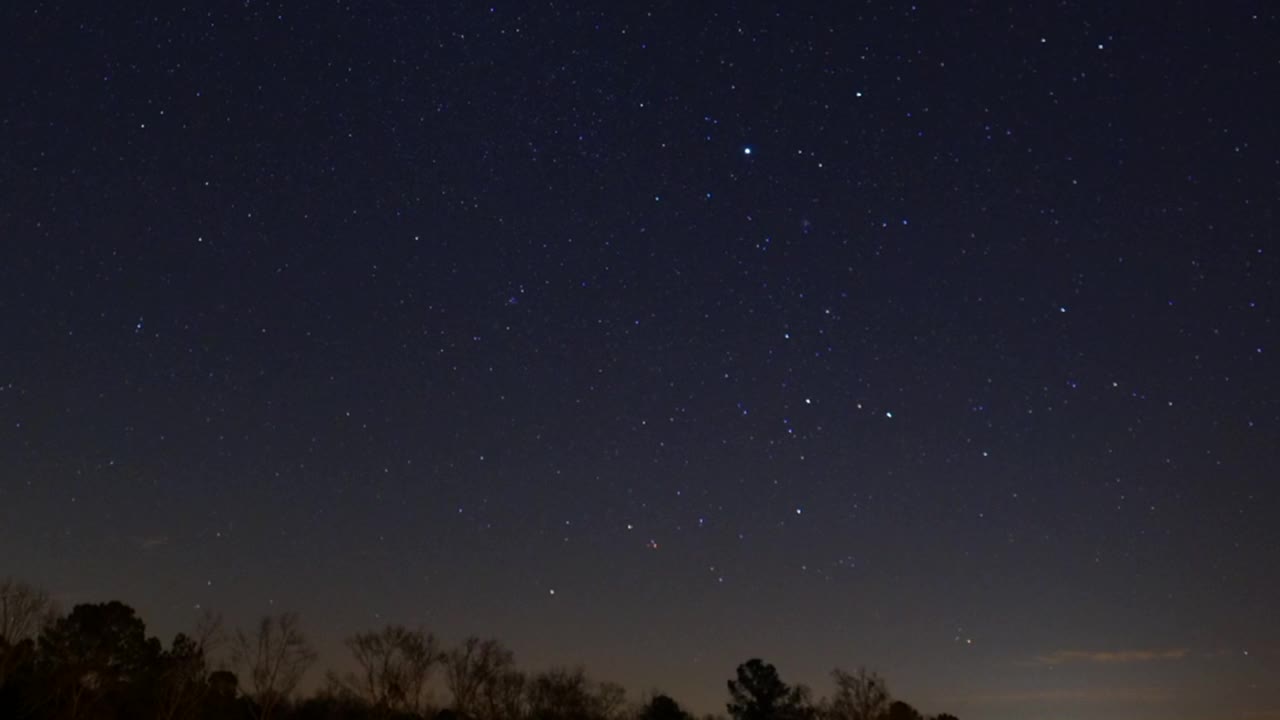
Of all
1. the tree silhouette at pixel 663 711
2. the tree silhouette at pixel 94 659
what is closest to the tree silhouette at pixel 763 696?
the tree silhouette at pixel 663 711

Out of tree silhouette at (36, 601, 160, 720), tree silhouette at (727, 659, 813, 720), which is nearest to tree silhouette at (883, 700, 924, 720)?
tree silhouette at (727, 659, 813, 720)

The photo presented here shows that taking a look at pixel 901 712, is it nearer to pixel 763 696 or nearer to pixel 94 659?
pixel 763 696

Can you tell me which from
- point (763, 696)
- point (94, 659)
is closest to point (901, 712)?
point (763, 696)

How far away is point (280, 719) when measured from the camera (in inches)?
2211

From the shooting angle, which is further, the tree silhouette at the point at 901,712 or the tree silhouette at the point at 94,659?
the tree silhouette at the point at 901,712

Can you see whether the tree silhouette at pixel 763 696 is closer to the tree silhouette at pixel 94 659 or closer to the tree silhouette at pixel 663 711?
the tree silhouette at pixel 663 711

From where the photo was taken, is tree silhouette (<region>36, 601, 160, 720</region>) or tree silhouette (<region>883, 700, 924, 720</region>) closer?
tree silhouette (<region>36, 601, 160, 720</region>)

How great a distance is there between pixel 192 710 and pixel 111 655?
7.16 metres

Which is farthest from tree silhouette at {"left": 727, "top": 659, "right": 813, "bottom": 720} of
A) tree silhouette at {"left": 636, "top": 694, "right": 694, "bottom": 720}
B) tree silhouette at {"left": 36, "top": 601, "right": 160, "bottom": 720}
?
tree silhouette at {"left": 36, "top": 601, "right": 160, "bottom": 720}

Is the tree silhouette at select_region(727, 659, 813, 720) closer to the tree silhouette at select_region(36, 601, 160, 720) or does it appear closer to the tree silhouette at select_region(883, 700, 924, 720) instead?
the tree silhouette at select_region(883, 700, 924, 720)

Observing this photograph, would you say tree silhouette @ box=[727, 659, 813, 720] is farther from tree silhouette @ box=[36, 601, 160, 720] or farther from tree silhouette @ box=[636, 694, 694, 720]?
tree silhouette @ box=[36, 601, 160, 720]

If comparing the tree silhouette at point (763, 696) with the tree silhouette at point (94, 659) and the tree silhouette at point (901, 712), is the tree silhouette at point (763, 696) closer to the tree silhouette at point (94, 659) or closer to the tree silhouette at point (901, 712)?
the tree silhouette at point (901, 712)

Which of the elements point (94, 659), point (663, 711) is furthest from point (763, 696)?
point (94, 659)

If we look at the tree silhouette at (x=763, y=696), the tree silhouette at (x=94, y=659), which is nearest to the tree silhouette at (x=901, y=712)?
the tree silhouette at (x=763, y=696)
